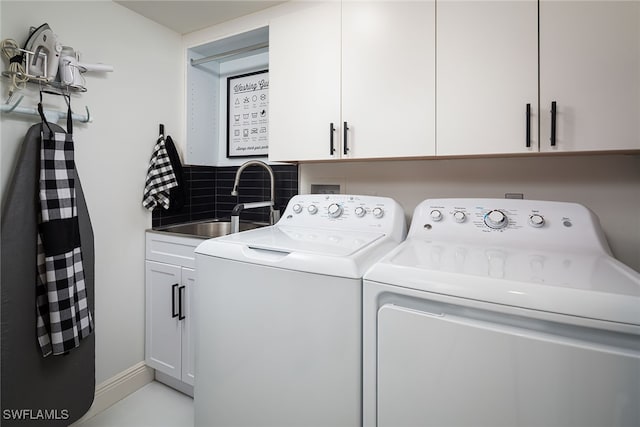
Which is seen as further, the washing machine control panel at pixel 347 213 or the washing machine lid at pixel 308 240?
the washing machine control panel at pixel 347 213

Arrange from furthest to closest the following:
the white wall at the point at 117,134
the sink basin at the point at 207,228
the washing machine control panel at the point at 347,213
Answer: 1. the sink basin at the point at 207,228
2. the white wall at the point at 117,134
3. the washing machine control panel at the point at 347,213

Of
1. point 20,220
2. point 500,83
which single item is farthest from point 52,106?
point 500,83

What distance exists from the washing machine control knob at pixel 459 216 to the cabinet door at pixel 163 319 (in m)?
1.51

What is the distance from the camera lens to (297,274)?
112 cm

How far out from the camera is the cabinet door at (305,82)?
1.66 meters

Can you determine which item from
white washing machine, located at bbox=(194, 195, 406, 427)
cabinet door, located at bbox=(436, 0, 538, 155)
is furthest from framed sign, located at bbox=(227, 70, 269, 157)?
cabinet door, located at bbox=(436, 0, 538, 155)

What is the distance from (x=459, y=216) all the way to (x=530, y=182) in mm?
431

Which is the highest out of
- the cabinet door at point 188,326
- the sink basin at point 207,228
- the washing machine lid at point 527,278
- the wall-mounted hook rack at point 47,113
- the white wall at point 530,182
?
the wall-mounted hook rack at point 47,113

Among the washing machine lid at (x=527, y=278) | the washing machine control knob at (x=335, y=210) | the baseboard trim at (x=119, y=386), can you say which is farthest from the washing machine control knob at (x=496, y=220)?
the baseboard trim at (x=119, y=386)

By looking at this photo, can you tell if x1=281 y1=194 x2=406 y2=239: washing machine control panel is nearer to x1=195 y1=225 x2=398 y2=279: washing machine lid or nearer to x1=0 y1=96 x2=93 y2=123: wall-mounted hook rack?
x1=195 y1=225 x2=398 y2=279: washing machine lid

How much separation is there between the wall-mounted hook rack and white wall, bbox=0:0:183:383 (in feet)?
0.18

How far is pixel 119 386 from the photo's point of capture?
1.92m

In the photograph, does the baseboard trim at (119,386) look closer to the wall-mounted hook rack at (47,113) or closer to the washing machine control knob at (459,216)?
the wall-mounted hook rack at (47,113)

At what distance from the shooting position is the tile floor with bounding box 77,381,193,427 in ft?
5.70
